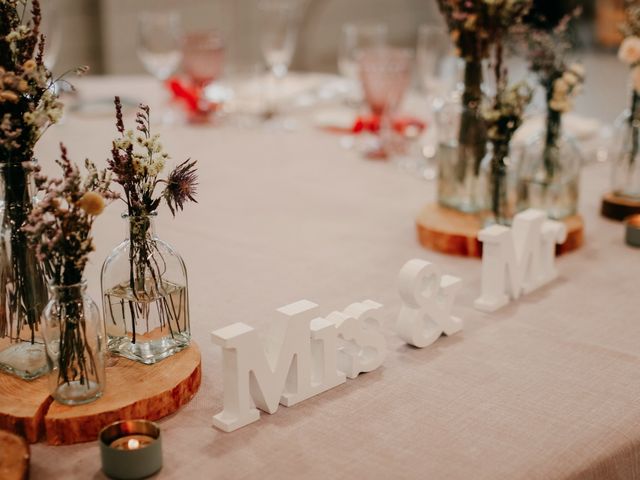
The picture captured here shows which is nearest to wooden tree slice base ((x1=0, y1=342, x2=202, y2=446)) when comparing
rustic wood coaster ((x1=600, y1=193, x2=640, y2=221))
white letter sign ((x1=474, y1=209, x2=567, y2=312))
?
white letter sign ((x1=474, y1=209, x2=567, y2=312))

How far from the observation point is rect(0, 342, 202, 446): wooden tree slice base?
94 centimetres

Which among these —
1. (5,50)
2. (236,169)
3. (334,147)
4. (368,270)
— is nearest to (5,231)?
(5,50)

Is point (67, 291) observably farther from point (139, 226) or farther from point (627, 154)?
point (627, 154)

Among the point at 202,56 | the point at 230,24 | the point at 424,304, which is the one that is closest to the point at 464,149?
the point at 424,304

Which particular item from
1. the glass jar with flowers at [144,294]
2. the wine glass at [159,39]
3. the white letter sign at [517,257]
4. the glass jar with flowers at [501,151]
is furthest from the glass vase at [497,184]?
the wine glass at [159,39]

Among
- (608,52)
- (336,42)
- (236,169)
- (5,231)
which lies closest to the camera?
(5,231)

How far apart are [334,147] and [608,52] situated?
6329 mm

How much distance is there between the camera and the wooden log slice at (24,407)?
0.94m

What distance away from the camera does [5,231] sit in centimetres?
104

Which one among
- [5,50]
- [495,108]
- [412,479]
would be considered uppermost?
[5,50]

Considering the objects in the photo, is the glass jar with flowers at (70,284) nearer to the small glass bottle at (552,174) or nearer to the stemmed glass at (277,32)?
the small glass bottle at (552,174)

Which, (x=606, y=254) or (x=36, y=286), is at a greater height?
(x=36, y=286)

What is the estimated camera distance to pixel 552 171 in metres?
1.73

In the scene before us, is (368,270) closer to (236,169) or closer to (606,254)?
(606,254)
